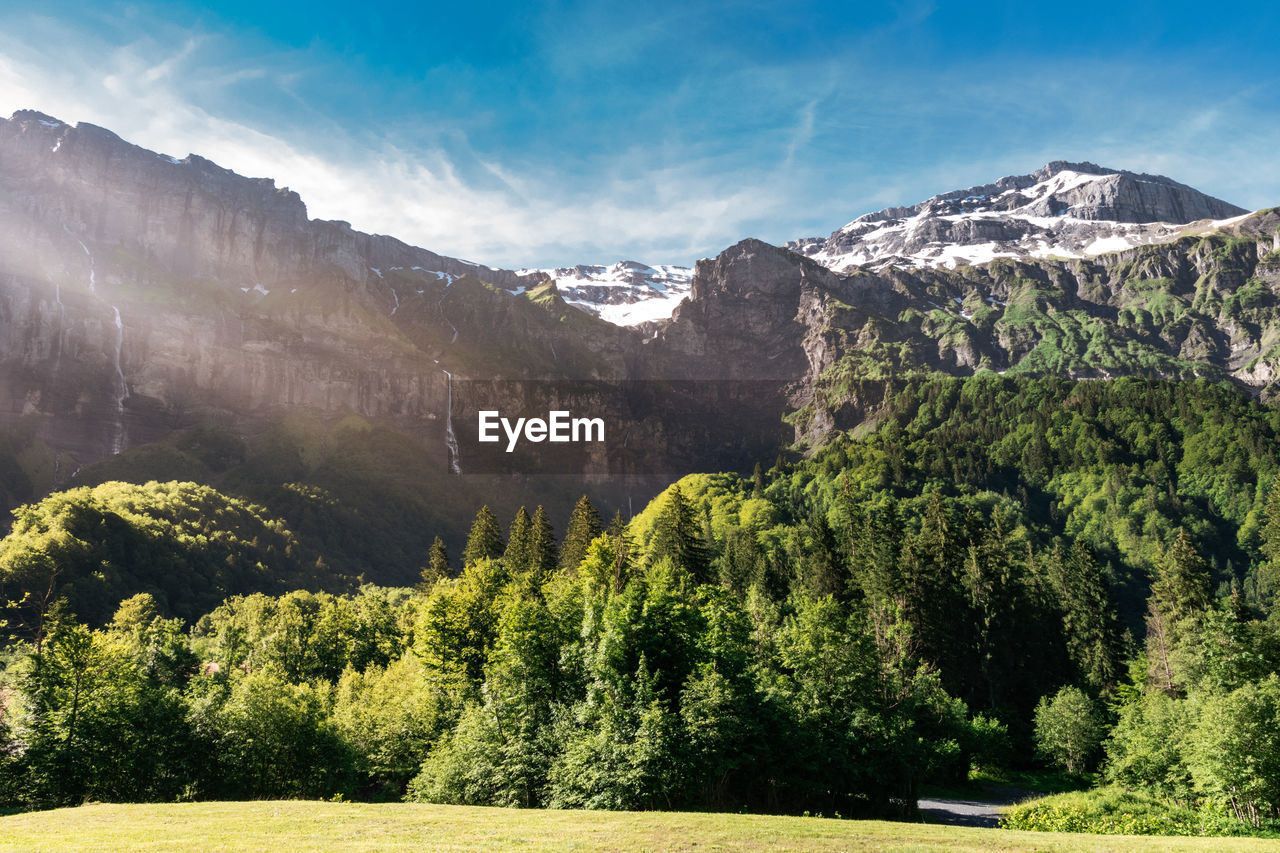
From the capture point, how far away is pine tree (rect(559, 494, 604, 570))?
74.6 metres

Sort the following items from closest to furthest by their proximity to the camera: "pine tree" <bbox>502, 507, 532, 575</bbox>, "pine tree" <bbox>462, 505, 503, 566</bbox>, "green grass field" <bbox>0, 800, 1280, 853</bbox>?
1. "green grass field" <bbox>0, 800, 1280, 853</bbox>
2. "pine tree" <bbox>502, 507, 532, 575</bbox>
3. "pine tree" <bbox>462, 505, 503, 566</bbox>

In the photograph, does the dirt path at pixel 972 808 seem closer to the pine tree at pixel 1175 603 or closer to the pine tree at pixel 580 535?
the pine tree at pixel 1175 603

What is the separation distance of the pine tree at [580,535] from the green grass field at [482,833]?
43.9 metres

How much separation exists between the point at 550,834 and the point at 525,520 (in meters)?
62.6

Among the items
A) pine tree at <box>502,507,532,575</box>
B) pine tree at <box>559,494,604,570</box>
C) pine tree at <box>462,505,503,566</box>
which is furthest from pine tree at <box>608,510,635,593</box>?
pine tree at <box>462,505,503,566</box>

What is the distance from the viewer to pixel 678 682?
39.3m

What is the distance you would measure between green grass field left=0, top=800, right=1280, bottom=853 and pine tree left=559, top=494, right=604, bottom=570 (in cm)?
4388

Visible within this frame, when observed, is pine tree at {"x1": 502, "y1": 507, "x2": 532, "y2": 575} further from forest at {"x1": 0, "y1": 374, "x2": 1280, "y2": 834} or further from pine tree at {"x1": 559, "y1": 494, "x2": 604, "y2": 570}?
pine tree at {"x1": 559, "y1": 494, "x2": 604, "y2": 570}

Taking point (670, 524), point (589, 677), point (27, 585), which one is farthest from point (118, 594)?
point (589, 677)

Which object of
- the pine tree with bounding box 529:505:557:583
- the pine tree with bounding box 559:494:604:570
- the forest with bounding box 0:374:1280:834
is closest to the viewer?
the forest with bounding box 0:374:1280:834

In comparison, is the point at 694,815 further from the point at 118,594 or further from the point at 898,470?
the point at 898,470

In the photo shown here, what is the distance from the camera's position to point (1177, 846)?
25.1 metres

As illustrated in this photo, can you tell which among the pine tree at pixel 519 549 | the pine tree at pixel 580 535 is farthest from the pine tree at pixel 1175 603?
the pine tree at pixel 519 549

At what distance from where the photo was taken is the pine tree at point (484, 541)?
81.6 meters
